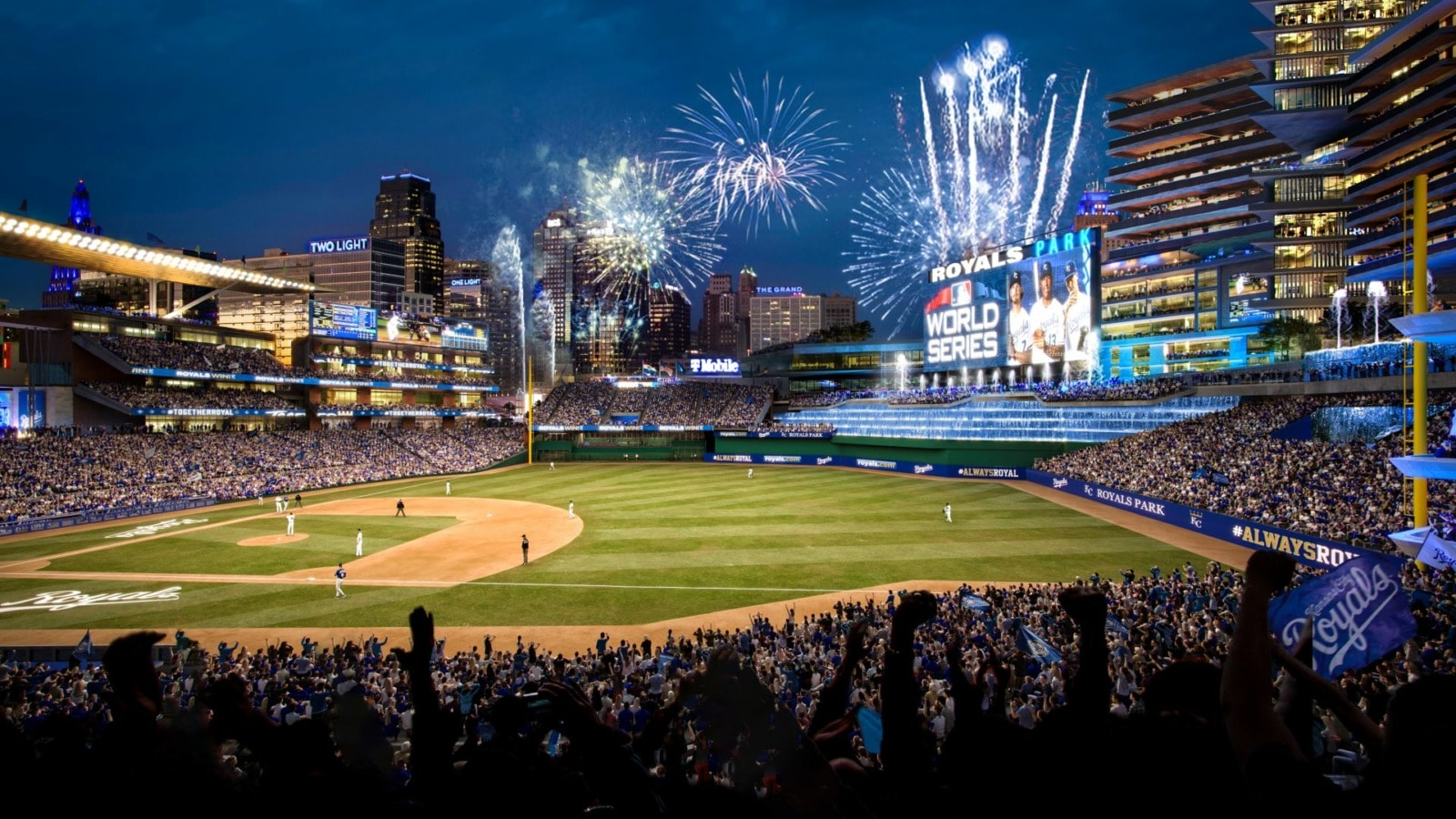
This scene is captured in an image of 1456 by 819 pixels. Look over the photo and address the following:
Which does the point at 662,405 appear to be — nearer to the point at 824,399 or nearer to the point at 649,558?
the point at 824,399

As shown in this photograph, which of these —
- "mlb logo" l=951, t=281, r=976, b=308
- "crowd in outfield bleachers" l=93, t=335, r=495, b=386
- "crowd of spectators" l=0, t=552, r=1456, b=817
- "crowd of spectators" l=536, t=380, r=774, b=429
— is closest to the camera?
"crowd of spectators" l=0, t=552, r=1456, b=817

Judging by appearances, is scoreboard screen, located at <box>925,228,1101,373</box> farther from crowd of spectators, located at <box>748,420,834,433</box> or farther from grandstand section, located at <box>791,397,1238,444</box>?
crowd of spectators, located at <box>748,420,834,433</box>

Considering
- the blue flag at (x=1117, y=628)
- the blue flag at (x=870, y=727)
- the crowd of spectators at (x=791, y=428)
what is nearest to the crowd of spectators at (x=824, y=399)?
the crowd of spectators at (x=791, y=428)

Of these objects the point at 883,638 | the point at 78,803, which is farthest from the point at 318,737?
the point at 883,638

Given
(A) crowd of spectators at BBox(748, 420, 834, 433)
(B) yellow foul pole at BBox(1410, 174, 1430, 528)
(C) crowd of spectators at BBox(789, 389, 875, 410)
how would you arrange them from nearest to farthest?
(B) yellow foul pole at BBox(1410, 174, 1430, 528), (A) crowd of spectators at BBox(748, 420, 834, 433), (C) crowd of spectators at BBox(789, 389, 875, 410)

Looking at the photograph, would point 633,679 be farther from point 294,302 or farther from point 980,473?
point 294,302

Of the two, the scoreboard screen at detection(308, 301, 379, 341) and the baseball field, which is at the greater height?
the scoreboard screen at detection(308, 301, 379, 341)

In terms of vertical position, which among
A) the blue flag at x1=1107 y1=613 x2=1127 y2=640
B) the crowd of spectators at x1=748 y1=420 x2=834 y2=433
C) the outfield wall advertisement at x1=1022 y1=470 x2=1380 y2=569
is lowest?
the outfield wall advertisement at x1=1022 y1=470 x2=1380 y2=569

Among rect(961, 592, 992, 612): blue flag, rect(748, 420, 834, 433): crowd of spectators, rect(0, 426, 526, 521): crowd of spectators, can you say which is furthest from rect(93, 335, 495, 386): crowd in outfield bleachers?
rect(961, 592, 992, 612): blue flag
